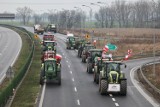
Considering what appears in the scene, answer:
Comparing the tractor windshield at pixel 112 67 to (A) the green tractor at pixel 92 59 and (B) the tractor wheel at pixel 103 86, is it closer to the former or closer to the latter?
(B) the tractor wheel at pixel 103 86

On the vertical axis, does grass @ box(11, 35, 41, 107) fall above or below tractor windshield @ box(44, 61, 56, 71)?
below

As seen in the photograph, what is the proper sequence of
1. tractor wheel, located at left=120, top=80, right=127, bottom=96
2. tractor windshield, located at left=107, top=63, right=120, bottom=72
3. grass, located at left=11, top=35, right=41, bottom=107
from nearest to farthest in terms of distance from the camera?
grass, located at left=11, top=35, right=41, bottom=107 < tractor wheel, located at left=120, top=80, right=127, bottom=96 < tractor windshield, located at left=107, top=63, right=120, bottom=72

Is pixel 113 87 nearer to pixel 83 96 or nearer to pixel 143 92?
pixel 83 96

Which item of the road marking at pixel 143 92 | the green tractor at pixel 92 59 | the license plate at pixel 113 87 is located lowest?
the road marking at pixel 143 92

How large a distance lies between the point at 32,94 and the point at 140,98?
9138 mm

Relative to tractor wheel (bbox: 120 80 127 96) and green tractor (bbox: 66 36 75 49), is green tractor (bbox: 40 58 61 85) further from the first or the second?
green tractor (bbox: 66 36 75 49)

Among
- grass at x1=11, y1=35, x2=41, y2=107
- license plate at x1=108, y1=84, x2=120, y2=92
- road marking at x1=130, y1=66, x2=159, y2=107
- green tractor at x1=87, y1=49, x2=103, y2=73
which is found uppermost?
green tractor at x1=87, y1=49, x2=103, y2=73

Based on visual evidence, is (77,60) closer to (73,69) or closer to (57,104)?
(73,69)

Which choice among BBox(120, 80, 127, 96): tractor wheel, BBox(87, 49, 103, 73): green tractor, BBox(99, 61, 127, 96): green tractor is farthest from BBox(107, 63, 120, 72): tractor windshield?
BBox(87, 49, 103, 73): green tractor

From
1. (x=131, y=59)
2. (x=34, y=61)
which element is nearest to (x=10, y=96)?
(x=34, y=61)

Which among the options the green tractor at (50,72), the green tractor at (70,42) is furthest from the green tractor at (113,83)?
the green tractor at (70,42)

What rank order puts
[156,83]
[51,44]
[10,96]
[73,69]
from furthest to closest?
[51,44] < [73,69] < [156,83] < [10,96]

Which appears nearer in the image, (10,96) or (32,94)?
(10,96)

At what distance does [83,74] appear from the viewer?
50219mm
